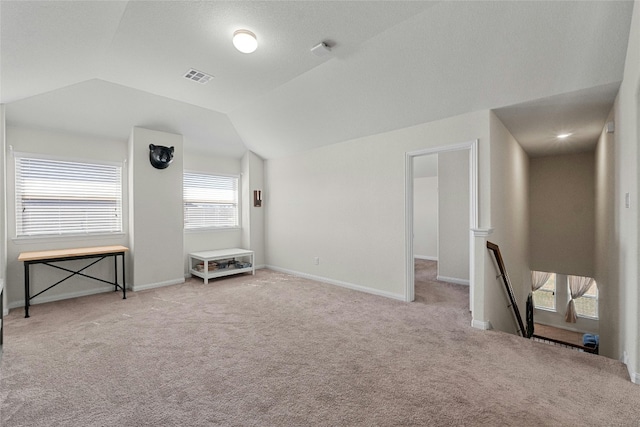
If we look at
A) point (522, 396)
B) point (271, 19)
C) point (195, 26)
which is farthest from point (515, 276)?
point (195, 26)

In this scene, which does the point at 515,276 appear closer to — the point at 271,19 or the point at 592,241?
the point at 592,241

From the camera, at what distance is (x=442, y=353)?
2.53 m

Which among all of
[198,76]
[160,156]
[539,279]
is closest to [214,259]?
[160,156]

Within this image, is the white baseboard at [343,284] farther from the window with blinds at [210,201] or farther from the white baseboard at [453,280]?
the white baseboard at [453,280]

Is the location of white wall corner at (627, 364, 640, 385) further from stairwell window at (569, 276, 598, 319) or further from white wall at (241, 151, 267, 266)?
stairwell window at (569, 276, 598, 319)

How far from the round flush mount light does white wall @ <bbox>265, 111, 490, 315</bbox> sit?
86.3 inches

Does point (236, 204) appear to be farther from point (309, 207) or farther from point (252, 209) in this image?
point (309, 207)

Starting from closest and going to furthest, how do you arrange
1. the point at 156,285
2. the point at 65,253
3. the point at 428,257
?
1. the point at 65,253
2. the point at 156,285
3. the point at 428,257

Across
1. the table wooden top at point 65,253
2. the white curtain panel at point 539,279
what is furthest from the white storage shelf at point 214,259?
the white curtain panel at point 539,279

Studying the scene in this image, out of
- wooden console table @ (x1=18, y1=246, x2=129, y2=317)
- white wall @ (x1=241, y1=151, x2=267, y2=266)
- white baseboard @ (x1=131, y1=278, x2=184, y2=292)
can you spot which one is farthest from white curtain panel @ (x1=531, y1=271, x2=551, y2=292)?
wooden console table @ (x1=18, y1=246, x2=129, y2=317)

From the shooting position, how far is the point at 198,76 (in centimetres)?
349

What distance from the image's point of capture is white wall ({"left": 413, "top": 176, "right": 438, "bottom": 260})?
7.92 m

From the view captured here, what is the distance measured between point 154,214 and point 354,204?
10.6ft

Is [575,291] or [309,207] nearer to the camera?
[309,207]
